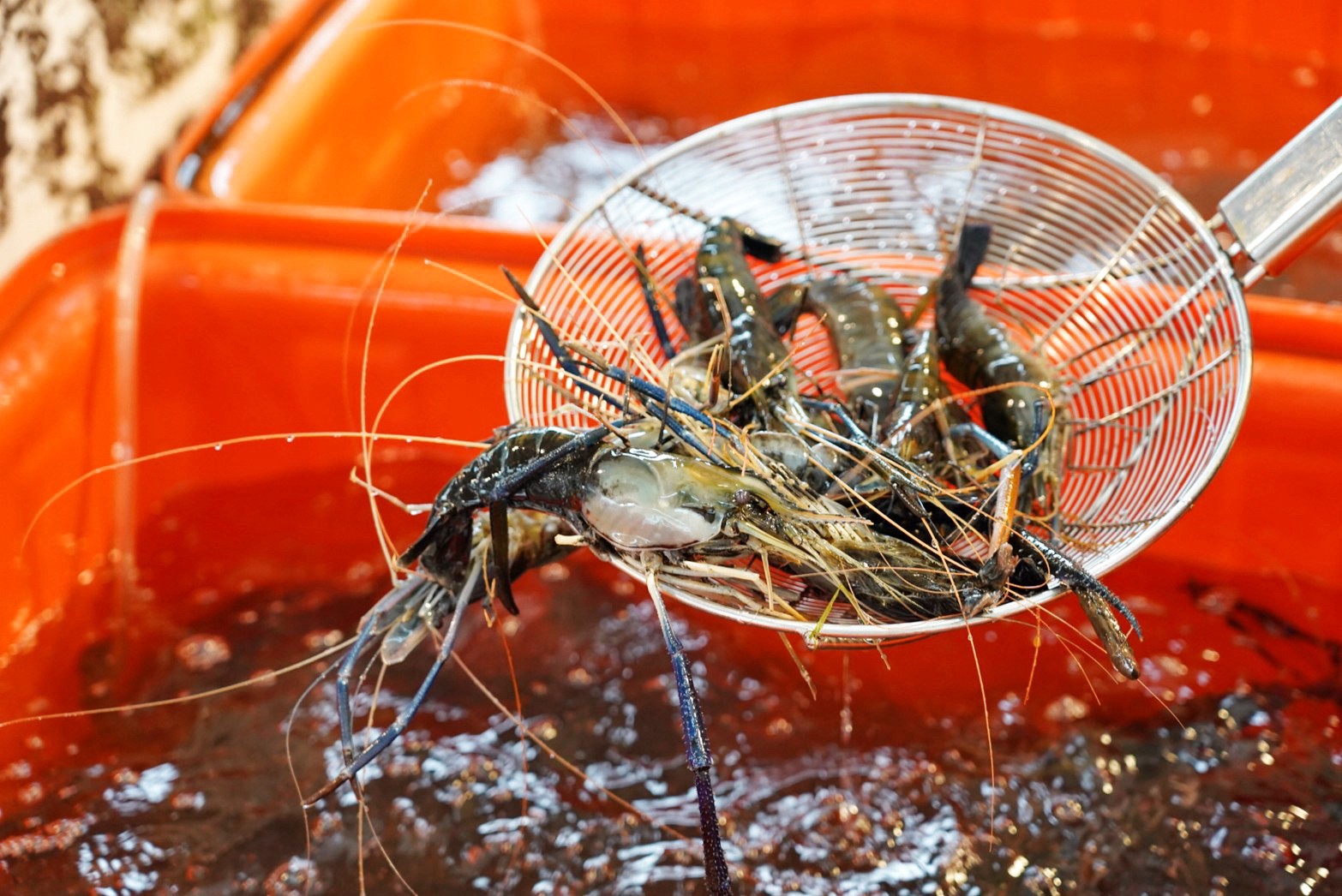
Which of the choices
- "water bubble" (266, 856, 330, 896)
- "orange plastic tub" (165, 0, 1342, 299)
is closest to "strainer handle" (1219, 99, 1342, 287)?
"orange plastic tub" (165, 0, 1342, 299)

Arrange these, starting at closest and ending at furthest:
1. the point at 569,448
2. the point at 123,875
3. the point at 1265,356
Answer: the point at 569,448 → the point at 123,875 → the point at 1265,356

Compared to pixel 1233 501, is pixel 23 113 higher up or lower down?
higher up

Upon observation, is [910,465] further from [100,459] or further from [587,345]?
[100,459]

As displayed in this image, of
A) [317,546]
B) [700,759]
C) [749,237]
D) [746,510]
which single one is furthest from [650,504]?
[317,546]

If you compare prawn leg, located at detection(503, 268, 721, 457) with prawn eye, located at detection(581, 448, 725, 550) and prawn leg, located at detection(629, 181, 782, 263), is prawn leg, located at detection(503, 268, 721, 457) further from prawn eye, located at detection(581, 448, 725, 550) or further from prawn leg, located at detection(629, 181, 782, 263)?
prawn leg, located at detection(629, 181, 782, 263)

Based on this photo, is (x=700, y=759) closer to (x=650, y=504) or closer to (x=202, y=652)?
(x=650, y=504)

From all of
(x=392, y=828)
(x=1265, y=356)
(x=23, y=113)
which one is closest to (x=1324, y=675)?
(x=1265, y=356)

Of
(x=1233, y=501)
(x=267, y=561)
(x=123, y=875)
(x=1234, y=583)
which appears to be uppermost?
(x=1233, y=501)
